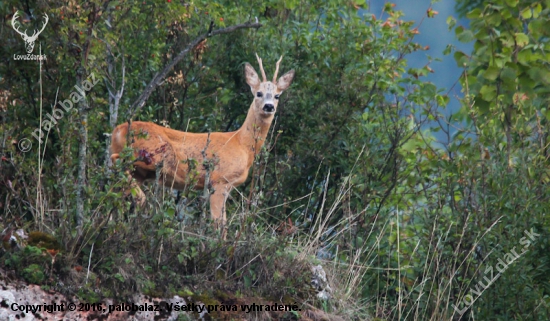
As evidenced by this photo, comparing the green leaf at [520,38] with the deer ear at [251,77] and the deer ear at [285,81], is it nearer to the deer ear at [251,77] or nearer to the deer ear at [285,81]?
the deer ear at [285,81]

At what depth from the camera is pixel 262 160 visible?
727 cm

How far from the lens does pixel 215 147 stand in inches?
355

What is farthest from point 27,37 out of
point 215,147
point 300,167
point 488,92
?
point 488,92

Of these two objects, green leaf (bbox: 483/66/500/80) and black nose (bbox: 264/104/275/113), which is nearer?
black nose (bbox: 264/104/275/113)

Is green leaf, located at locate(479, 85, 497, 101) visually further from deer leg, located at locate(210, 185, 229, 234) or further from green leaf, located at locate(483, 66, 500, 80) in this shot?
deer leg, located at locate(210, 185, 229, 234)

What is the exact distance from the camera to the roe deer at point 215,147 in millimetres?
8445

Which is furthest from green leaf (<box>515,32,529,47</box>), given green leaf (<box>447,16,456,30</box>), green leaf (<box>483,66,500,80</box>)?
green leaf (<box>447,16,456,30</box>)

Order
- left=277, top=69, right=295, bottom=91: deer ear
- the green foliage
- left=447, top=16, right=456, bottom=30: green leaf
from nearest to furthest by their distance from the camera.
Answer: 1. the green foliage
2. left=277, top=69, right=295, bottom=91: deer ear
3. left=447, top=16, right=456, bottom=30: green leaf

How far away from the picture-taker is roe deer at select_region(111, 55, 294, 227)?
845 cm

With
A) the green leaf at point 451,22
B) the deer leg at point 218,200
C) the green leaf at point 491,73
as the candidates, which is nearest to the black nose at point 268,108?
the deer leg at point 218,200

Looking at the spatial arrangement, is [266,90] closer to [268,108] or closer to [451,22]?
[268,108]

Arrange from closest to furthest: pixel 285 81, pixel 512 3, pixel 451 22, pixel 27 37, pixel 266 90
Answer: pixel 27 37, pixel 266 90, pixel 285 81, pixel 512 3, pixel 451 22

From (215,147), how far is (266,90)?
0.80 m

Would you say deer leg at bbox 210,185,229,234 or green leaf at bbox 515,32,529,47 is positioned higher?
green leaf at bbox 515,32,529,47
